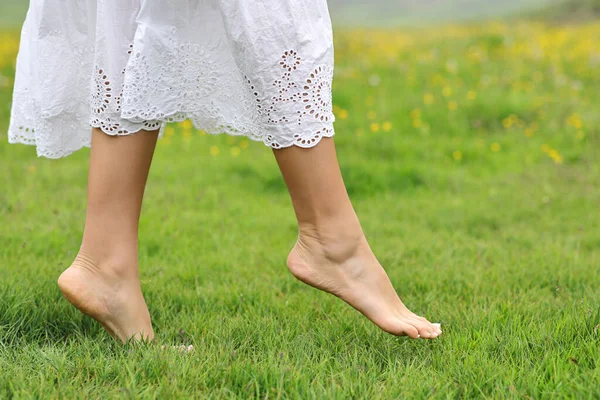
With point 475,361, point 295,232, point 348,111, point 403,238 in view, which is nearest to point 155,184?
point 295,232

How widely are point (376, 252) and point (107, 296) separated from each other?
133 centimetres

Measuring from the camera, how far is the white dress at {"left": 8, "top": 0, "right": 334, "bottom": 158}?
5.37 feet

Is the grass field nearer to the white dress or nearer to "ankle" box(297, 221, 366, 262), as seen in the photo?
"ankle" box(297, 221, 366, 262)

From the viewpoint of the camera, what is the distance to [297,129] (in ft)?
5.48

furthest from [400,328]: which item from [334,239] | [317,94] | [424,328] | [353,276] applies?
[317,94]

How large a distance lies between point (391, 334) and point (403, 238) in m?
1.27

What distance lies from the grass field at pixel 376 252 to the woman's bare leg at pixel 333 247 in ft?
0.31

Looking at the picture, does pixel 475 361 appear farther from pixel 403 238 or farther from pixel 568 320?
pixel 403 238

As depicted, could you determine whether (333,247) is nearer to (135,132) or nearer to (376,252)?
(135,132)

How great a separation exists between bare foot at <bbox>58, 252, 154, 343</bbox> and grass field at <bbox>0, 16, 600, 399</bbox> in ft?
0.22

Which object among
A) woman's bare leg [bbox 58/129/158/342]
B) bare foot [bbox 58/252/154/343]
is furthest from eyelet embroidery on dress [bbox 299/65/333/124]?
bare foot [bbox 58/252/154/343]

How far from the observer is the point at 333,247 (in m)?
1.79

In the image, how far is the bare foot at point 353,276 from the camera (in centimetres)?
179

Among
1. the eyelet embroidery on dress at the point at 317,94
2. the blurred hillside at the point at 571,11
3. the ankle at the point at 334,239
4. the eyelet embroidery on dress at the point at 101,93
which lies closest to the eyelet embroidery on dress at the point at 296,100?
the eyelet embroidery on dress at the point at 317,94
